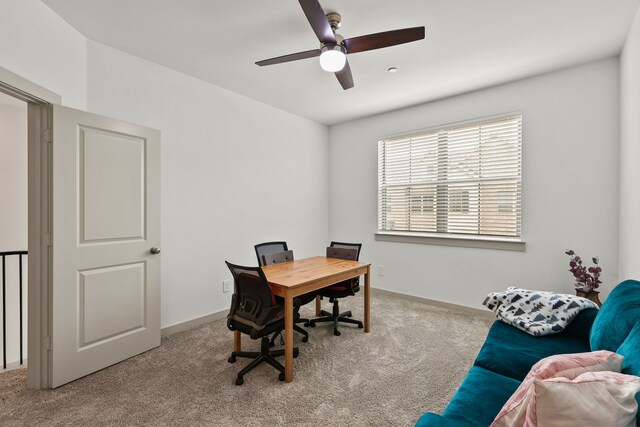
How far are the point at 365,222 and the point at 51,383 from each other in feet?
12.6

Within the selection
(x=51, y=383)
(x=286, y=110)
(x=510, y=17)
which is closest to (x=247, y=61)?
(x=286, y=110)

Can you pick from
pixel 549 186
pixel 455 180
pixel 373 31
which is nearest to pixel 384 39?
pixel 373 31

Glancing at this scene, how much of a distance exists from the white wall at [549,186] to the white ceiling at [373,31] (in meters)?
0.24

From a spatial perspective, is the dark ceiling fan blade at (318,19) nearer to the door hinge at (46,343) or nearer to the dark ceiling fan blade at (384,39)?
the dark ceiling fan blade at (384,39)

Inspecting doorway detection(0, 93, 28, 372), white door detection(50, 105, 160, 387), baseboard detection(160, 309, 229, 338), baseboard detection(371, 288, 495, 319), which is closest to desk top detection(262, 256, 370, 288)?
baseboard detection(160, 309, 229, 338)

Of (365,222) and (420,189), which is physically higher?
(420,189)

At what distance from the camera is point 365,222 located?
4707 mm

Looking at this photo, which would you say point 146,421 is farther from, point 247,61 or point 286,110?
point 286,110

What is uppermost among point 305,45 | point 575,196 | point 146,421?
point 305,45

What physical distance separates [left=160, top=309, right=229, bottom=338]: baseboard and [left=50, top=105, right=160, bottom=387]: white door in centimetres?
25

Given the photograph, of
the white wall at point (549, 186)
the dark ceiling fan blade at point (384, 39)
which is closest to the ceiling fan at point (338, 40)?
the dark ceiling fan blade at point (384, 39)

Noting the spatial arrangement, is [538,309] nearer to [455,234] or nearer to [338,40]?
[455,234]

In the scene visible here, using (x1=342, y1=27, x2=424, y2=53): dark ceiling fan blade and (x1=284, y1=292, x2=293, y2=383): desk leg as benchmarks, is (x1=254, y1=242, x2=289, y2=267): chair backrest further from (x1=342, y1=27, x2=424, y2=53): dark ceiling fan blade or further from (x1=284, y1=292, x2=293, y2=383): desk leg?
(x1=342, y1=27, x2=424, y2=53): dark ceiling fan blade

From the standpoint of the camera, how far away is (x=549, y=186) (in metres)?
3.16
